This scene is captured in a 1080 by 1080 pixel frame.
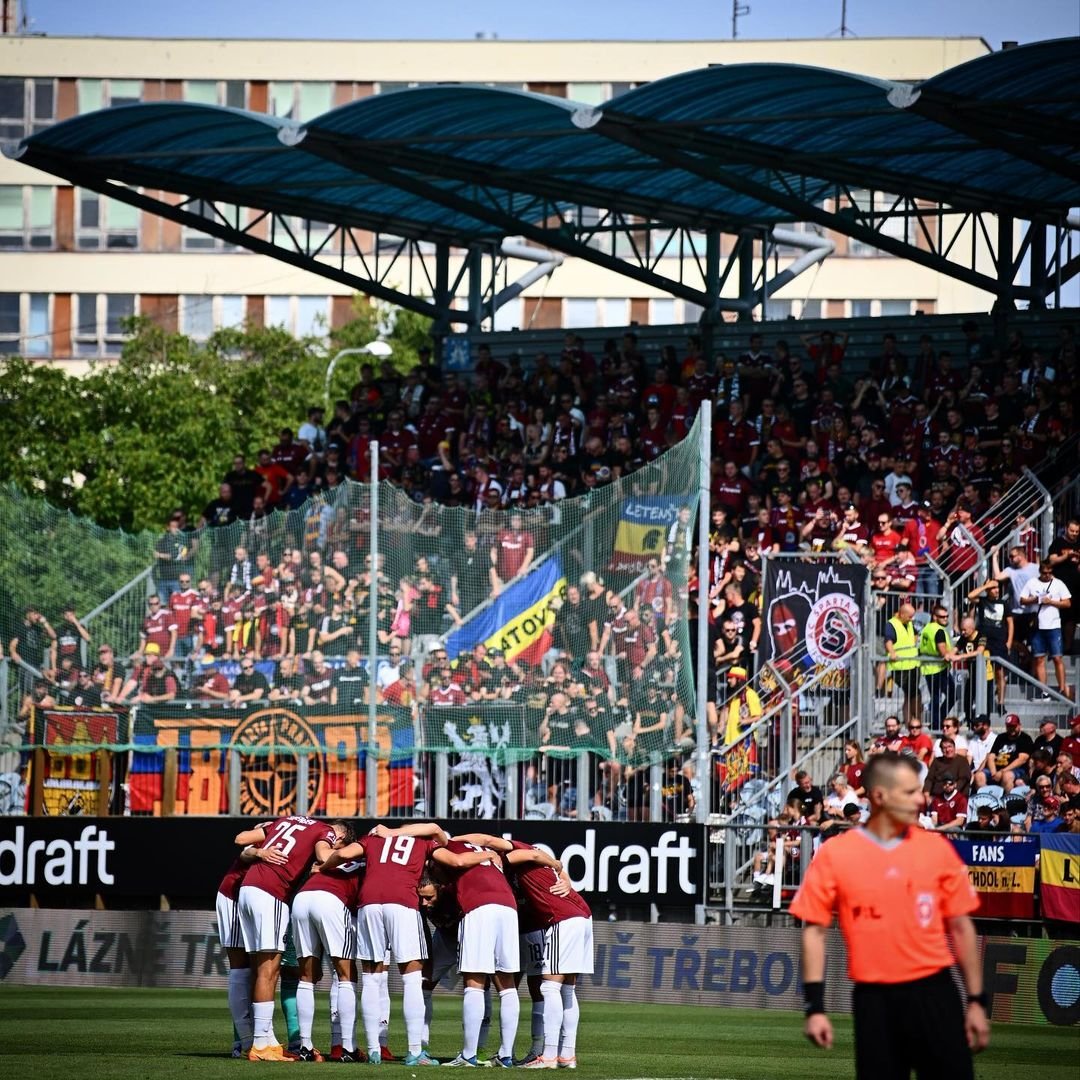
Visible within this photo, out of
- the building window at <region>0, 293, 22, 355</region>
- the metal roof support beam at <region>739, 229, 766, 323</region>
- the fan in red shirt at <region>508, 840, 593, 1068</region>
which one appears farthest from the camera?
the building window at <region>0, 293, 22, 355</region>

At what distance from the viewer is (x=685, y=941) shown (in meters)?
20.4

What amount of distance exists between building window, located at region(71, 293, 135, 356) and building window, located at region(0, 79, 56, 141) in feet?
19.7

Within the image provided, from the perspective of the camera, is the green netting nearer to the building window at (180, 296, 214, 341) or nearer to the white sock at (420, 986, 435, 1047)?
the white sock at (420, 986, 435, 1047)

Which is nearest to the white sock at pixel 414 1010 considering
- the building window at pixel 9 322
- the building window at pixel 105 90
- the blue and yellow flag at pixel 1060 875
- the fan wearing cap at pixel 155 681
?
the blue and yellow flag at pixel 1060 875

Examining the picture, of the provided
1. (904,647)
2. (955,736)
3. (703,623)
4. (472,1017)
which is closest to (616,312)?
(904,647)

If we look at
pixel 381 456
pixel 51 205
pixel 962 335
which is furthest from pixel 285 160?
pixel 51 205

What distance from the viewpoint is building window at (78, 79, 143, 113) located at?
229 ft

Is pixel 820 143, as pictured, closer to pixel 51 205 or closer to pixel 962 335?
pixel 962 335

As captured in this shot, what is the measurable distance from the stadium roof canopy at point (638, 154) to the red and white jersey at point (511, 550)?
266 inches

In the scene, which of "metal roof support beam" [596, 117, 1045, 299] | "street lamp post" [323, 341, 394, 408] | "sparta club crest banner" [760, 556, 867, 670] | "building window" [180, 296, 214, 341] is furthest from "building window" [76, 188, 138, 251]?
"sparta club crest banner" [760, 556, 867, 670]

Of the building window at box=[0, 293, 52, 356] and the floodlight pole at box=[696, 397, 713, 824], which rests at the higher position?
the building window at box=[0, 293, 52, 356]

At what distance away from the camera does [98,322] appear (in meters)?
70.1

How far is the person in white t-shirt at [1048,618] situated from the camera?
24.0 metres

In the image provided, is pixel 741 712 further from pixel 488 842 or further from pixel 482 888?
pixel 482 888
